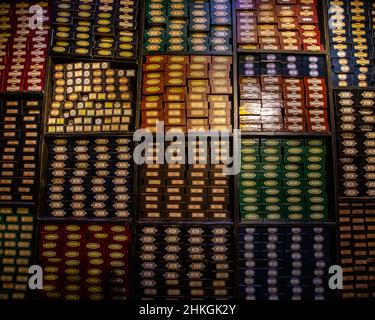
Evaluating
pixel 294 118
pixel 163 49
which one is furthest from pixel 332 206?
pixel 163 49

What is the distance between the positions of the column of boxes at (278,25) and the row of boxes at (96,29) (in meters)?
0.96

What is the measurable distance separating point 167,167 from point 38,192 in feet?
3.51

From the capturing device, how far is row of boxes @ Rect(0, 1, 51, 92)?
9.49ft

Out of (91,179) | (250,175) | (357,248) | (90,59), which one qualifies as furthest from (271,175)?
(90,59)

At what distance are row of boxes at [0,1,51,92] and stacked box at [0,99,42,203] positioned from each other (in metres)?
0.17

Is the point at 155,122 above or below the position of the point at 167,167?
above

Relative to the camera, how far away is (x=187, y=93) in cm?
287

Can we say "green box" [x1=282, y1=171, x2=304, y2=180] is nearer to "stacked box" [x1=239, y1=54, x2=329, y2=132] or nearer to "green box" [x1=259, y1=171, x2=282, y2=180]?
"green box" [x1=259, y1=171, x2=282, y2=180]

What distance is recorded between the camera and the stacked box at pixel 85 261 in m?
2.67

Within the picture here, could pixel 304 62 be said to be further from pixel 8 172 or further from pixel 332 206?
pixel 8 172

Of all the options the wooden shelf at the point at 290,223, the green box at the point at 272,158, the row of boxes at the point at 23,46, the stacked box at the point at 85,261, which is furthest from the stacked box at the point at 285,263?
the row of boxes at the point at 23,46

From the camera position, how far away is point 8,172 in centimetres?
281

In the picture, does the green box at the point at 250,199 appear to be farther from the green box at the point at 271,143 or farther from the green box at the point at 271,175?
the green box at the point at 271,143

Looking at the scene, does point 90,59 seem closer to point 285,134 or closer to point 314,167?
point 285,134
